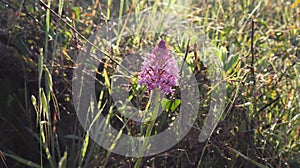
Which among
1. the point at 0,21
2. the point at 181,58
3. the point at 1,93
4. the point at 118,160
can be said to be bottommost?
the point at 118,160

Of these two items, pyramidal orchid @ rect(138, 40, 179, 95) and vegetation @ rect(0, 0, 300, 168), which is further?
vegetation @ rect(0, 0, 300, 168)

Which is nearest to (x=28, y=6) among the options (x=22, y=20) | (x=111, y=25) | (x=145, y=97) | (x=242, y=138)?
(x=22, y=20)

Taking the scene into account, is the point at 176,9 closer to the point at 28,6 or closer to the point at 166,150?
the point at 28,6

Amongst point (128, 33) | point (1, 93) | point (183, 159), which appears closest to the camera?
point (183, 159)

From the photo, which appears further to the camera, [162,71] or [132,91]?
[132,91]

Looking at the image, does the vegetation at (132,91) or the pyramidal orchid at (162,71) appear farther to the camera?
the vegetation at (132,91)

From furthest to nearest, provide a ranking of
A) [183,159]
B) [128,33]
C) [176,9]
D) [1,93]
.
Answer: [176,9] → [128,33] → [1,93] → [183,159]

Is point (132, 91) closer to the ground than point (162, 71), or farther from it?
closer to the ground

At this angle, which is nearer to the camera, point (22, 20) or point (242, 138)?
point (242, 138)
